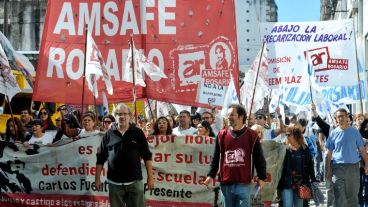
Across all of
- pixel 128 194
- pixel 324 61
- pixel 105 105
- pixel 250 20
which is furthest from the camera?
pixel 250 20

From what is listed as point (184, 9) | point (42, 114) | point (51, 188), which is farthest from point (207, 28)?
point (51, 188)

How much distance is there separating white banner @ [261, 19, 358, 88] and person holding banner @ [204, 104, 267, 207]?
234 inches

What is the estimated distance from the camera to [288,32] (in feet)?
49.8

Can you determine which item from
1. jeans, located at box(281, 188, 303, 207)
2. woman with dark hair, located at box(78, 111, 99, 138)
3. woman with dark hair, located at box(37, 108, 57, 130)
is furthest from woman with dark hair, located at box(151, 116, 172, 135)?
woman with dark hair, located at box(37, 108, 57, 130)

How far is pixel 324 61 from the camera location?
14.5 meters

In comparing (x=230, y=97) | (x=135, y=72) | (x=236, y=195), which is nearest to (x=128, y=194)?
(x=236, y=195)

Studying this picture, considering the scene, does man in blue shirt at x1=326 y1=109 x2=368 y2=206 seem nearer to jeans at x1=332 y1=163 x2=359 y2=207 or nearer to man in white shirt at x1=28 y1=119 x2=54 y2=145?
jeans at x1=332 y1=163 x2=359 y2=207

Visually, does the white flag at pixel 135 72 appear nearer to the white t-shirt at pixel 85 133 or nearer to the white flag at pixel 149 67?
the white flag at pixel 149 67

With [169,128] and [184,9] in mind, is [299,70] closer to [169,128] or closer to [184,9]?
[184,9]

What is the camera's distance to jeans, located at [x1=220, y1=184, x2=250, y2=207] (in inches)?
332

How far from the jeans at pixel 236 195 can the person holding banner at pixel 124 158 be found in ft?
2.82

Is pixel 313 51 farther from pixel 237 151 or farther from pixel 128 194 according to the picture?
pixel 128 194

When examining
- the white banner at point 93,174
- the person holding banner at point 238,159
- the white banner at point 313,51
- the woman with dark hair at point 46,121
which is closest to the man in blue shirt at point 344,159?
the white banner at point 93,174

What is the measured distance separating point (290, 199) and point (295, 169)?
0.39 metres
